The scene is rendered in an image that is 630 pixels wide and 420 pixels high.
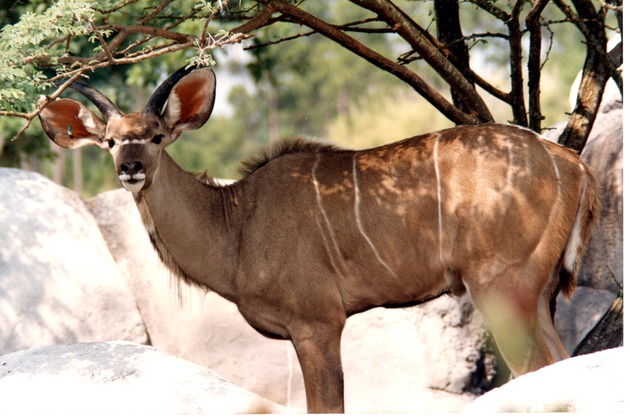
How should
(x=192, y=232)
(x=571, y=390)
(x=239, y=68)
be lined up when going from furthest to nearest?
(x=239, y=68) → (x=192, y=232) → (x=571, y=390)

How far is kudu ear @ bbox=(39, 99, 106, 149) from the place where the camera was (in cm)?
432

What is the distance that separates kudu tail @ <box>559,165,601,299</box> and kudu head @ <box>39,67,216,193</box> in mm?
1720

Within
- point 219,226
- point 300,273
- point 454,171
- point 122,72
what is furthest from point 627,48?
point 122,72

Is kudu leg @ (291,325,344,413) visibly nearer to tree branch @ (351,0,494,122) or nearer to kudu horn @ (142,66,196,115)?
kudu horn @ (142,66,196,115)

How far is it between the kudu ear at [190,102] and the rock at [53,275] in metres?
1.54

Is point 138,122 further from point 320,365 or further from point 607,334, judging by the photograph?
point 607,334

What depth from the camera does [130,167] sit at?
3.96m

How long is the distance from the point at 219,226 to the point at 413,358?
5.91 ft

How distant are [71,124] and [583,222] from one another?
2.37 m

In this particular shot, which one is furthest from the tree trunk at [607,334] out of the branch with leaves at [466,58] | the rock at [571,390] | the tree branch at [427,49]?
the rock at [571,390]

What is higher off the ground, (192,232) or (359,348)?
(192,232)

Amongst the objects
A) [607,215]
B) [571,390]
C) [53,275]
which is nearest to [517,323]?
[571,390]

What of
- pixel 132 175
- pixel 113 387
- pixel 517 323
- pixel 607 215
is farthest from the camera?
pixel 607 215

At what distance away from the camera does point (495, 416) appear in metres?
3.05
